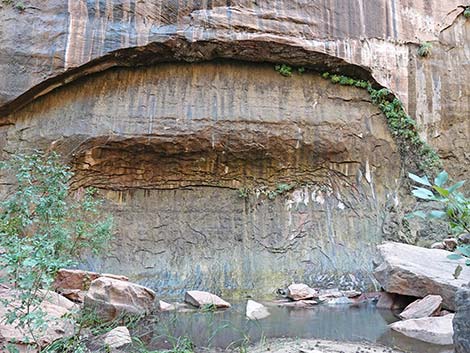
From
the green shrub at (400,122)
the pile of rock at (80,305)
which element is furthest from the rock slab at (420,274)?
the pile of rock at (80,305)

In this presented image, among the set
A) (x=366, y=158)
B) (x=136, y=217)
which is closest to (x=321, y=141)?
(x=366, y=158)

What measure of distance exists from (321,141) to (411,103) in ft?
8.09

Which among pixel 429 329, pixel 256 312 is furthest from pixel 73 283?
pixel 429 329

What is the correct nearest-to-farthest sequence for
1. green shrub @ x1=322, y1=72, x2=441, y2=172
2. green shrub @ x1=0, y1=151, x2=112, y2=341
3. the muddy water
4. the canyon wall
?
green shrub @ x1=0, y1=151, x2=112, y2=341
the muddy water
the canyon wall
green shrub @ x1=322, y1=72, x2=441, y2=172

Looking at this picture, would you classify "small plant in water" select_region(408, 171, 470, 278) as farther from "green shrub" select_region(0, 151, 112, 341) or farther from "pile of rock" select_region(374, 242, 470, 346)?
"pile of rock" select_region(374, 242, 470, 346)

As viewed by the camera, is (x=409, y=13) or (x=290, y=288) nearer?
(x=290, y=288)

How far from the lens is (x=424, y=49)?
10148 mm

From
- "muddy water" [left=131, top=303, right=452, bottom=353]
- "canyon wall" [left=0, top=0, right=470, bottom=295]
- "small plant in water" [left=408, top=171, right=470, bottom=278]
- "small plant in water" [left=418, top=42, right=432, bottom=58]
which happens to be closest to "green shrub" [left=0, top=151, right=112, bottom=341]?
"muddy water" [left=131, top=303, right=452, bottom=353]

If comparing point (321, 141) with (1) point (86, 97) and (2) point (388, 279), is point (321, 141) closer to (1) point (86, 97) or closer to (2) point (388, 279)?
(2) point (388, 279)

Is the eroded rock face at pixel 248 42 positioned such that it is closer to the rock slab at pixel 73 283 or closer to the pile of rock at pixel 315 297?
the rock slab at pixel 73 283

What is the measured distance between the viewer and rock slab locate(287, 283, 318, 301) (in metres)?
7.77

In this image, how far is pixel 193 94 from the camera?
9.41 meters

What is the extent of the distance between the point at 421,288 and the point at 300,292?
7.81 feet

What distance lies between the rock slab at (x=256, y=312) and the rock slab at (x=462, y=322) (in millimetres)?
3496
